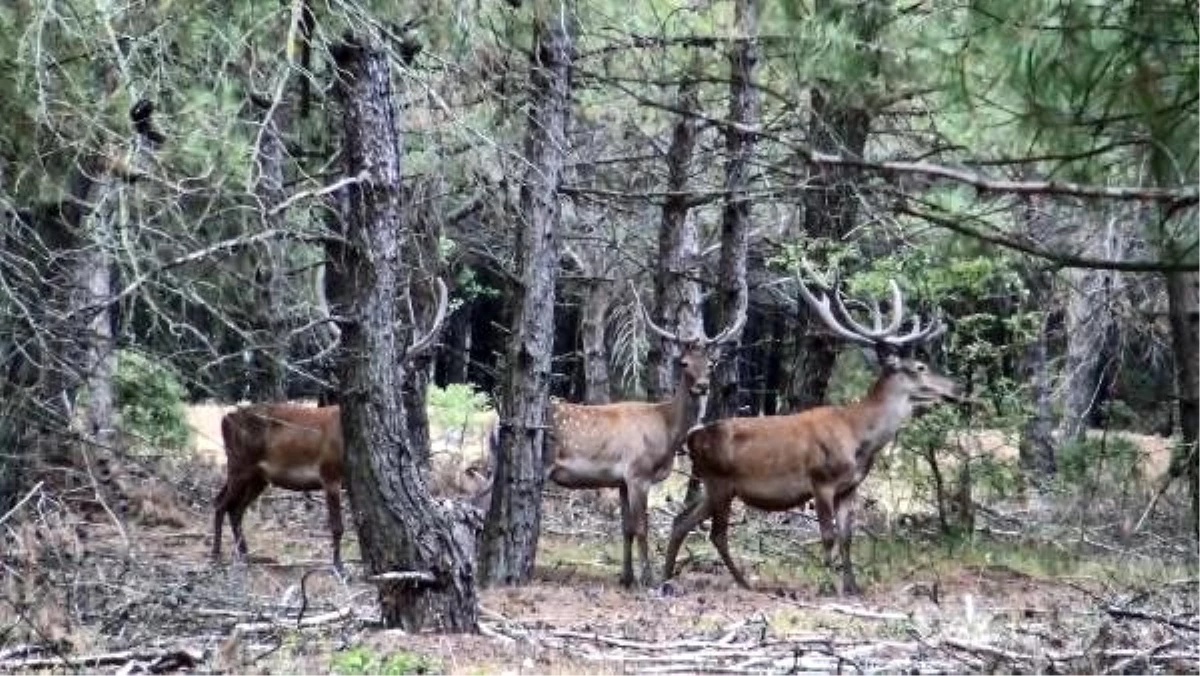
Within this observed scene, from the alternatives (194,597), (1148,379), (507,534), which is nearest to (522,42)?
(507,534)

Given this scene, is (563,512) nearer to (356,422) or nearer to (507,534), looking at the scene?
(507,534)

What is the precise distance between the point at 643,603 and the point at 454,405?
56.1ft

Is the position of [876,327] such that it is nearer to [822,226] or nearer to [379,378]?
[822,226]

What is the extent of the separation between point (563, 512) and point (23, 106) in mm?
11622

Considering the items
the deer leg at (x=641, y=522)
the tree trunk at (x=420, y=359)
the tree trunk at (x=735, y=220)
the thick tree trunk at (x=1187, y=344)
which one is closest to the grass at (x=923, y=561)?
the tree trunk at (x=735, y=220)

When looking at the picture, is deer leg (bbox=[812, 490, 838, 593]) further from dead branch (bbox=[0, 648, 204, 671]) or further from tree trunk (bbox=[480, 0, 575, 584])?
dead branch (bbox=[0, 648, 204, 671])

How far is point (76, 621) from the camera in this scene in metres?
8.20

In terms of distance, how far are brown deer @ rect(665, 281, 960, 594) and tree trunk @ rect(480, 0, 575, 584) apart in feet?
4.89

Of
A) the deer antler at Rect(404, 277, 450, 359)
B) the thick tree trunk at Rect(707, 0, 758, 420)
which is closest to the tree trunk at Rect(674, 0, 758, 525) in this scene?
the thick tree trunk at Rect(707, 0, 758, 420)

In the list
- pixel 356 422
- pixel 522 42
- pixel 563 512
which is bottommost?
pixel 563 512

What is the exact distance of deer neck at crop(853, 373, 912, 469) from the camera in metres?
13.9

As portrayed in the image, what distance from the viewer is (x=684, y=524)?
13.8 metres

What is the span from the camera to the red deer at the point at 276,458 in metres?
14.6

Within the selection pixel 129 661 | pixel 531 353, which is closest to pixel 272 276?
pixel 129 661
